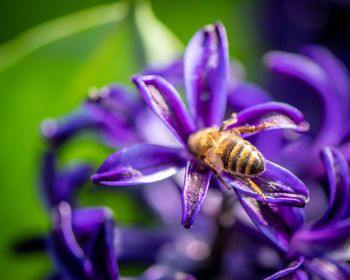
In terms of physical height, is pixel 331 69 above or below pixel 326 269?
above

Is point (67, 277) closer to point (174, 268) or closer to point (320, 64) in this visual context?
point (174, 268)

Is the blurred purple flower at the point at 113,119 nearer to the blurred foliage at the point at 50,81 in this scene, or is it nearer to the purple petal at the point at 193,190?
the blurred foliage at the point at 50,81

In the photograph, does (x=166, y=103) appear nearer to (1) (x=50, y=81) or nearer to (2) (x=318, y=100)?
(2) (x=318, y=100)

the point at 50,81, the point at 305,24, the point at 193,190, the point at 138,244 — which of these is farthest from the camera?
the point at 305,24

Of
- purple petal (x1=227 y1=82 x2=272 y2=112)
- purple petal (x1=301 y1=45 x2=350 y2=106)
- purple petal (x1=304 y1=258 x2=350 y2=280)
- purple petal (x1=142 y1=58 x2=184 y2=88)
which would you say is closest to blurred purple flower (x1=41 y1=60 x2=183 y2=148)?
purple petal (x1=142 y1=58 x2=184 y2=88)

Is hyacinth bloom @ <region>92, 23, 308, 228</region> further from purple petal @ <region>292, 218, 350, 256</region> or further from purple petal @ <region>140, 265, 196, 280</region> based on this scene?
purple petal @ <region>140, 265, 196, 280</region>

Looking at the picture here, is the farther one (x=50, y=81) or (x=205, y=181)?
(x=50, y=81)

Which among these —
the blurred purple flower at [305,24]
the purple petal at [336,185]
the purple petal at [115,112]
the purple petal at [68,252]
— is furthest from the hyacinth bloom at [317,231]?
the blurred purple flower at [305,24]

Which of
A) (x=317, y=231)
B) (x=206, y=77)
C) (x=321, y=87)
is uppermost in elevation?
(x=206, y=77)

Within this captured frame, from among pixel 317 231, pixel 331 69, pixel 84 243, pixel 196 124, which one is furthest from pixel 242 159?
pixel 331 69
